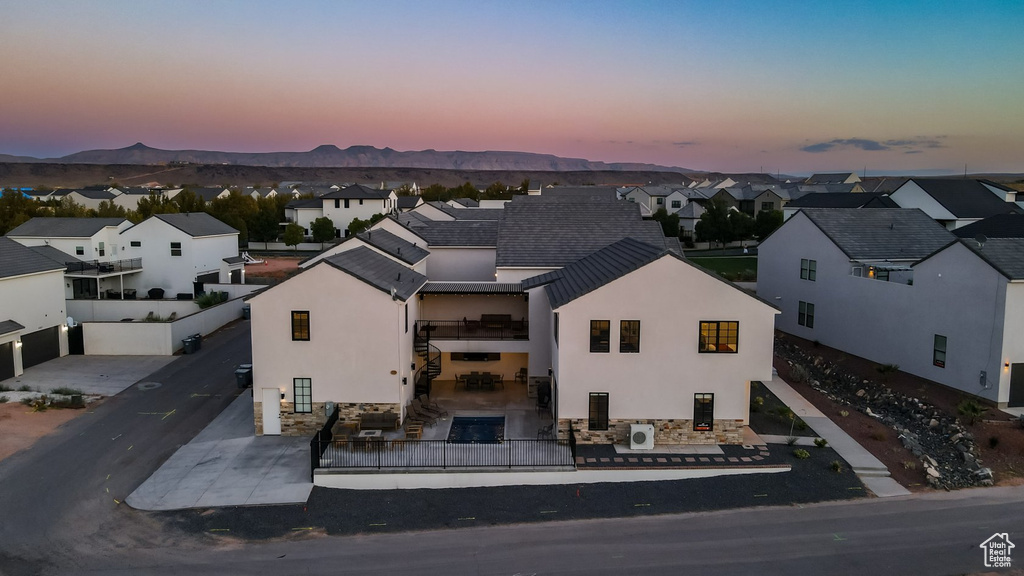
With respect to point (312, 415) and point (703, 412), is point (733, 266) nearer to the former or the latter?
point (703, 412)

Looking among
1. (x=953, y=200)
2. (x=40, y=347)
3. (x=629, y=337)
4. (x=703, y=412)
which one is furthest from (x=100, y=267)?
(x=953, y=200)

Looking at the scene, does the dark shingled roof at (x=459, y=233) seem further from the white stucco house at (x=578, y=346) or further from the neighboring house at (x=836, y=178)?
the neighboring house at (x=836, y=178)

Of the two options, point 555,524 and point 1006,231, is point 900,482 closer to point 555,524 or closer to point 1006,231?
point 555,524

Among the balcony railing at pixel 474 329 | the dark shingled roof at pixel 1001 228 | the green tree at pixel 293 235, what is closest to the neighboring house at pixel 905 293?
the dark shingled roof at pixel 1001 228

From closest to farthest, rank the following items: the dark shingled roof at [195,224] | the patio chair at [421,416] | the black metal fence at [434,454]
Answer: the black metal fence at [434,454], the patio chair at [421,416], the dark shingled roof at [195,224]

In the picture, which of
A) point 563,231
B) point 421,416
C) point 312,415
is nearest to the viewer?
point 312,415

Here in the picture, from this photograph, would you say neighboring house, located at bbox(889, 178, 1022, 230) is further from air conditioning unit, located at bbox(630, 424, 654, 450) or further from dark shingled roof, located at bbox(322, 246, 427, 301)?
dark shingled roof, located at bbox(322, 246, 427, 301)

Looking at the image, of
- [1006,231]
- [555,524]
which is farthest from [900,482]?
[1006,231]
